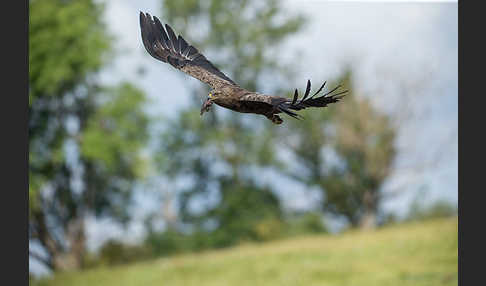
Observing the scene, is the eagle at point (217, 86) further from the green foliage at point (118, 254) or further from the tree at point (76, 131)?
the green foliage at point (118, 254)

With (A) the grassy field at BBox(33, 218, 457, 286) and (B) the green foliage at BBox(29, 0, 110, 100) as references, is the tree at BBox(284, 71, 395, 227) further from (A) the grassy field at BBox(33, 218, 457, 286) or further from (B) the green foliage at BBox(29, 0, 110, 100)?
(B) the green foliage at BBox(29, 0, 110, 100)

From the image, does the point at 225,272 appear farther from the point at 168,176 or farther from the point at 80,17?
the point at 80,17

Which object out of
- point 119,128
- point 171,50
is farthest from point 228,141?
point 171,50

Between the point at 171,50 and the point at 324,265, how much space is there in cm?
1664

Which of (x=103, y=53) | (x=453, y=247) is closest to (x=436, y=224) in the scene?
(x=453, y=247)

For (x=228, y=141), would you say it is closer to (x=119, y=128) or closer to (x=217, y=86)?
(x=119, y=128)

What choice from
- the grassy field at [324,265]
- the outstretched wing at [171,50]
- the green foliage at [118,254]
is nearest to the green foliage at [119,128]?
the green foliage at [118,254]

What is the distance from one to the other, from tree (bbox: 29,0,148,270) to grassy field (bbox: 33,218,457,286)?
8.34 feet

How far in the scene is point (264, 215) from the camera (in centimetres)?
2959

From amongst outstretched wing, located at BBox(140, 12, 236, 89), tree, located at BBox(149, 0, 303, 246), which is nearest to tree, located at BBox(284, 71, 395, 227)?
tree, located at BBox(149, 0, 303, 246)

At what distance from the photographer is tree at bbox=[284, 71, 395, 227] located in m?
27.4

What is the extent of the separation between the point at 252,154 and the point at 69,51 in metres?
8.63

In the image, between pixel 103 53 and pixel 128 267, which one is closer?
pixel 128 267

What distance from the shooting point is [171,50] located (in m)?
6.80
